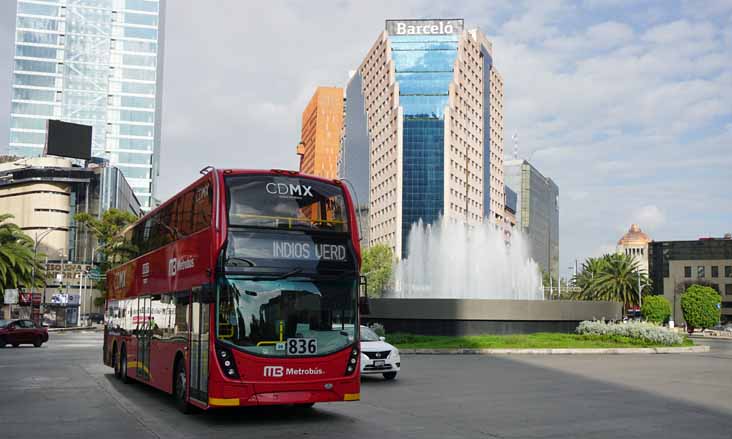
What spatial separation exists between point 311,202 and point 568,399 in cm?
713

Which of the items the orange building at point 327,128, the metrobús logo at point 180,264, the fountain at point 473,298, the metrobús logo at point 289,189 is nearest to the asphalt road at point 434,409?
the metrobús logo at point 180,264

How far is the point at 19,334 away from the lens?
40.6m

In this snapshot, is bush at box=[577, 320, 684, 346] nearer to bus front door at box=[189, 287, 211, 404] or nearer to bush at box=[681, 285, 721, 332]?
bus front door at box=[189, 287, 211, 404]

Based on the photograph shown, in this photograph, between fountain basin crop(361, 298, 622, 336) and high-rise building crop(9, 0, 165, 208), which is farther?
high-rise building crop(9, 0, 165, 208)

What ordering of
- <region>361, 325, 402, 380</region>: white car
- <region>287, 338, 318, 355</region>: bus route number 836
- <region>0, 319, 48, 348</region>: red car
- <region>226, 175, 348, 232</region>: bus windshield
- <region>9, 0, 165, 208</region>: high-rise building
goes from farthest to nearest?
1. <region>9, 0, 165, 208</region>: high-rise building
2. <region>0, 319, 48, 348</region>: red car
3. <region>361, 325, 402, 380</region>: white car
4. <region>226, 175, 348, 232</region>: bus windshield
5. <region>287, 338, 318, 355</region>: bus route number 836

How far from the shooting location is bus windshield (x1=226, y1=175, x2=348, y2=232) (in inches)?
480

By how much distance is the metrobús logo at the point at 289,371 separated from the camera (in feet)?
38.9

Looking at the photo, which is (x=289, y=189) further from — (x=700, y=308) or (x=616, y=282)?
(x=700, y=308)

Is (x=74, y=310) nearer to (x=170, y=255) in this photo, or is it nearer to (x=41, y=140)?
(x=41, y=140)

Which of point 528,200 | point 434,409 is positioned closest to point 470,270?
point 434,409

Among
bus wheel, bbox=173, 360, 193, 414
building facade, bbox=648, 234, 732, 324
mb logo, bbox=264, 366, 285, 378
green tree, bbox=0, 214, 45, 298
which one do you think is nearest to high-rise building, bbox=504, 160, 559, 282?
building facade, bbox=648, 234, 732, 324

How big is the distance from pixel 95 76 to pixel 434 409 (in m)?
143

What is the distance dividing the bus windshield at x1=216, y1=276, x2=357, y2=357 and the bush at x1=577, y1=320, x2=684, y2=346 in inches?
1085

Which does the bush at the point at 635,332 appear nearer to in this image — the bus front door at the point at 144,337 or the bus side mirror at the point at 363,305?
the bus front door at the point at 144,337
